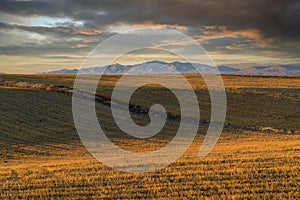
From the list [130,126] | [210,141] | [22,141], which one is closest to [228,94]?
[130,126]

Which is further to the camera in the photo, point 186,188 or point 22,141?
point 22,141

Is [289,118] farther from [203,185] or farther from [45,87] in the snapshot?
[45,87]

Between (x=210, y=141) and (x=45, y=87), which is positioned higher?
(x=45, y=87)

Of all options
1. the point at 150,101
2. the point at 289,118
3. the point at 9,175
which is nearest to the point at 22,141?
the point at 9,175

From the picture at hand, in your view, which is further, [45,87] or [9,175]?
[45,87]

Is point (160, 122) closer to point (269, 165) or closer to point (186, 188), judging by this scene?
point (269, 165)

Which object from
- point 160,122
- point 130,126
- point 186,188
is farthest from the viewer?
point 160,122

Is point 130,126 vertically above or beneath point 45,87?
beneath

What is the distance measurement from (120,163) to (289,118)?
35104 mm

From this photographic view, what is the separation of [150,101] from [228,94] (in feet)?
60.6

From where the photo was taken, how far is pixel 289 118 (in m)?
46.9

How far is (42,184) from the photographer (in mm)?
14586

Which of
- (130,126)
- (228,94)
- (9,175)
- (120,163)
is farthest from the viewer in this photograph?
(228,94)

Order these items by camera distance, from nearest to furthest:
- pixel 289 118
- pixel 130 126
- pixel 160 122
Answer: pixel 130 126, pixel 160 122, pixel 289 118
